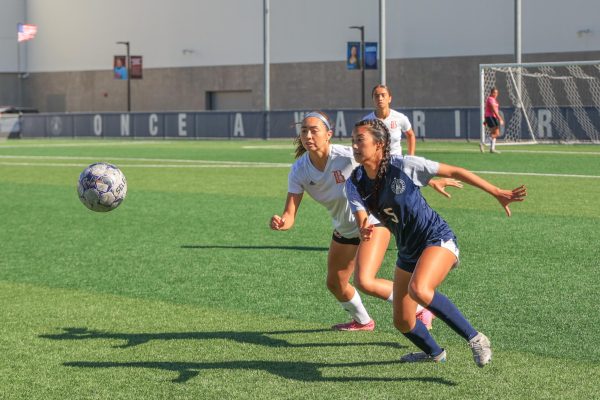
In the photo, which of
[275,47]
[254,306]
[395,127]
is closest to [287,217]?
[254,306]

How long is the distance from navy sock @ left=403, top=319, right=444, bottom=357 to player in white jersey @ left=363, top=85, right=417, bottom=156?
709 cm

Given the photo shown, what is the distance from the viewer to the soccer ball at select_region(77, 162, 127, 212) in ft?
31.0

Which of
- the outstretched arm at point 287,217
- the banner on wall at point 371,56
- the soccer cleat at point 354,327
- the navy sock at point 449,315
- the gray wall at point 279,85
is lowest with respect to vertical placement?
the soccer cleat at point 354,327

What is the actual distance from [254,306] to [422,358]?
253 cm

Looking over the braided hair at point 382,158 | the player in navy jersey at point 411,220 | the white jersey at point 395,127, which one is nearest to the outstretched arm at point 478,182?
the player in navy jersey at point 411,220

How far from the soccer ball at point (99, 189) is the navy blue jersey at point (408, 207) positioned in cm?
333

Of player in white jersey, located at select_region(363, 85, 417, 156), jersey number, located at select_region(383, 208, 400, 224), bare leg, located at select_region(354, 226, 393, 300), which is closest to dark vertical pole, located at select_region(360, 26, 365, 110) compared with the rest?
player in white jersey, located at select_region(363, 85, 417, 156)

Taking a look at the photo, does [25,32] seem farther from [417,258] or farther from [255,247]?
[417,258]

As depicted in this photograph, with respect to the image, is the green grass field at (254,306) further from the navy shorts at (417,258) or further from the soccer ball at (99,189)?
the soccer ball at (99,189)

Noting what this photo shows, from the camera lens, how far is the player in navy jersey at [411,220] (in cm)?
669

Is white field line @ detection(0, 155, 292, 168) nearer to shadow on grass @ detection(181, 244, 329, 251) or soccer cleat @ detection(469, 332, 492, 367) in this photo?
shadow on grass @ detection(181, 244, 329, 251)

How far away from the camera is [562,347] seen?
7.52 meters

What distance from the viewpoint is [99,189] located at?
9.45m

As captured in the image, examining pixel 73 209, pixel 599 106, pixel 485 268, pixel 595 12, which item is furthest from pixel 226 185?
pixel 595 12
